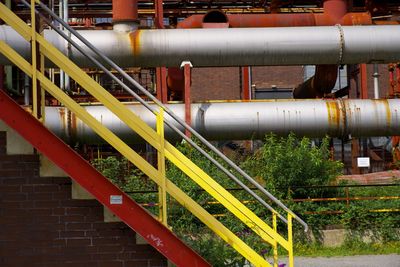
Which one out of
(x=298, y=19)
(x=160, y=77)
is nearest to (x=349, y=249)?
(x=298, y=19)

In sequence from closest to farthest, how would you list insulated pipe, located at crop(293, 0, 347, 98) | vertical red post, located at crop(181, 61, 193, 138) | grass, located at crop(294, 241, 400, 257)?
grass, located at crop(294, 241, 400, 257) < vertical red post, located at crop(181, 61, 193, 138) < insulated pipe, located at crop(293, 0, 347, 98)

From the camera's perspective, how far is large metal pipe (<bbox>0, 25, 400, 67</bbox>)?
12.5 metres

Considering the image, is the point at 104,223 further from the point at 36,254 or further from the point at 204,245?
the point at 204,245

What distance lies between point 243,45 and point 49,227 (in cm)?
805

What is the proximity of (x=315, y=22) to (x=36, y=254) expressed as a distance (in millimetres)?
11025

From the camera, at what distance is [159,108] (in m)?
5.56

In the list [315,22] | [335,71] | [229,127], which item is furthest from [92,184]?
[335,71]

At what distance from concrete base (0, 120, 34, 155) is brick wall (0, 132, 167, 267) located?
5 centimetres

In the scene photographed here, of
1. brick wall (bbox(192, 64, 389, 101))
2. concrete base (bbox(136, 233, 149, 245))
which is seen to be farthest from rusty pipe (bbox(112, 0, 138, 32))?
brick wall (bbox(192, 64, 389, 101))

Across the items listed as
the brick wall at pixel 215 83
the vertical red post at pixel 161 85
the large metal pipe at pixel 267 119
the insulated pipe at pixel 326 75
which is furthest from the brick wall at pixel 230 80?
the large metal pipe at pixel 267 119

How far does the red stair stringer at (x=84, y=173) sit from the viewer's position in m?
5.09

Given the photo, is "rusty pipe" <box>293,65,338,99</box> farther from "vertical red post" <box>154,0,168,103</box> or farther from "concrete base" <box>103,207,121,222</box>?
"concrete base" <box>103,207,121,222</box>

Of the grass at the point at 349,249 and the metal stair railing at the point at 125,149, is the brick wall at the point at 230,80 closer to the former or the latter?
the grass at the point at 349,249

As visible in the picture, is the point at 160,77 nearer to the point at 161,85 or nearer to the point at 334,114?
the point at 161,85
